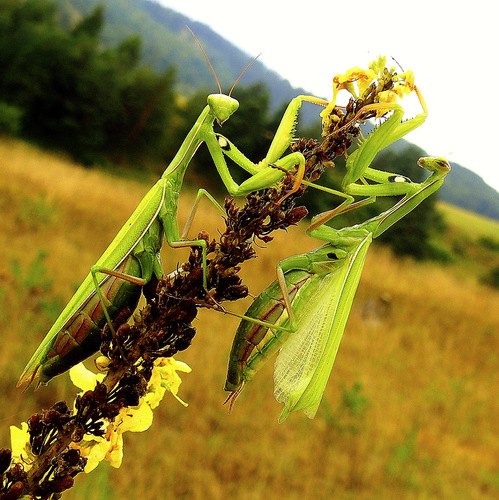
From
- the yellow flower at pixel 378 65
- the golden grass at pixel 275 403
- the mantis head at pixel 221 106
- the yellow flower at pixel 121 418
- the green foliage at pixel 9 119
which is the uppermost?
the yellow flower at pixel 378 65

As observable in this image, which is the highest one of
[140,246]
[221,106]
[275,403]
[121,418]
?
[221,106]

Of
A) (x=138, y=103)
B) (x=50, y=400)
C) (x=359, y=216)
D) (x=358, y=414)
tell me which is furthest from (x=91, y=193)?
(x=138, y=103)

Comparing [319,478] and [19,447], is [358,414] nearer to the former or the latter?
[319,478]

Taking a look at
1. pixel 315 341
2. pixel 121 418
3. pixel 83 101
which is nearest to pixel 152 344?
pixel 121 418

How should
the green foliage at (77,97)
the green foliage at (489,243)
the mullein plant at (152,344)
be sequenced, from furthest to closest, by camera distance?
1. the green foliage at (489,243)
2. the green foliage at (77,97)
3. the mullein plant at (152,344)

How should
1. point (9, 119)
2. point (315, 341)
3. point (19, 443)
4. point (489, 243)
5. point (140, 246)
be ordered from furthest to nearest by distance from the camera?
point (489, 243), point (9, 119), point (315, 341), point (140, 246), point (19, 443)

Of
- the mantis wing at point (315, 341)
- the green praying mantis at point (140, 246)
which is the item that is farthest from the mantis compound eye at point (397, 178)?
the green praying mantis at point (140, 246)

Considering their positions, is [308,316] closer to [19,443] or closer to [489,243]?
[19,443]

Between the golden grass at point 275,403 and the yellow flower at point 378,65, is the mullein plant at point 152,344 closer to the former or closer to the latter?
the yellow flower at point 378,65
